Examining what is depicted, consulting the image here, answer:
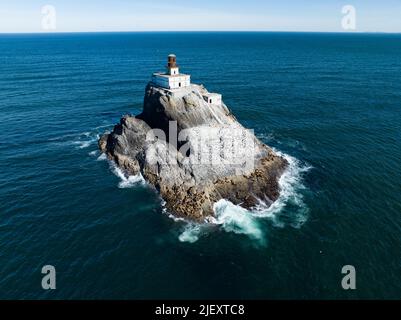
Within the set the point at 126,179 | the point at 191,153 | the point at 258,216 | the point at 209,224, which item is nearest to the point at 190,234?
the point at 209,224

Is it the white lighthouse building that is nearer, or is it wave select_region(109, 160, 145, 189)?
wave select_region(109, 160, 145, 189)

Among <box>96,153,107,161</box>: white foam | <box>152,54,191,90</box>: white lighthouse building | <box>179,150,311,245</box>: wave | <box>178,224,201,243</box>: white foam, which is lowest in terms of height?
<box>178,224,201,243</box>: white foam

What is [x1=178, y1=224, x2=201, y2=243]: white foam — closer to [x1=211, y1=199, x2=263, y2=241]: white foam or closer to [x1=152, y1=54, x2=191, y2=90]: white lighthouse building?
[x1=211, y1=199, x2=263, y2=241]: white foam

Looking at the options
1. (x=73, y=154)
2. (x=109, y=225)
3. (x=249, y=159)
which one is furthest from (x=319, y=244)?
(x=73, y=154)

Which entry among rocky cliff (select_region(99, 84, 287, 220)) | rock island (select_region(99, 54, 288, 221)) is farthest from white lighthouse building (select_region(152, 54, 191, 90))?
rocky cliff (select_region(99, 84, 287, 220))

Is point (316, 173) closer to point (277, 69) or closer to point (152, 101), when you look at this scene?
point (152, 101)

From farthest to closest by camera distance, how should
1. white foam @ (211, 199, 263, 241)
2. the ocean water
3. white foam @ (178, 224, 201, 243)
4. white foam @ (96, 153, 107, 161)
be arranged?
white foam @ (96, 153, 107, 161), white foam @ (211, 199, 263, 241), white foam @ (178, 224, 201, 243), the ocean water
